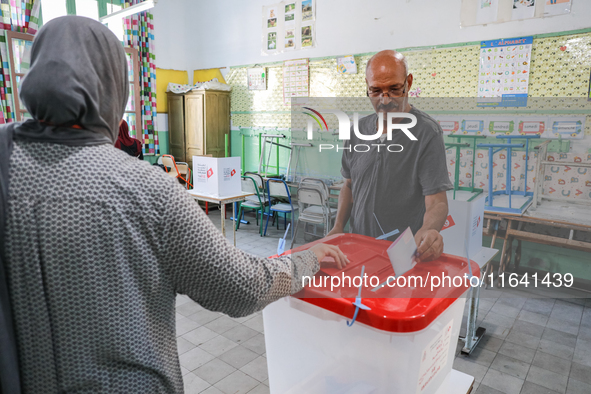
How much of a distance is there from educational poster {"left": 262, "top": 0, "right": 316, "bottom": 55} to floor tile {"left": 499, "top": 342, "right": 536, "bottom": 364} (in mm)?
4091

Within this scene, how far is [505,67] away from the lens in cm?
377

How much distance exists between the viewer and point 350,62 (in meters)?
4.82

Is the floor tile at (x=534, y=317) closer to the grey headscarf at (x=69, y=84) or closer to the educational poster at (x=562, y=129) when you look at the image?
the educational poster at (x=562, y=129)

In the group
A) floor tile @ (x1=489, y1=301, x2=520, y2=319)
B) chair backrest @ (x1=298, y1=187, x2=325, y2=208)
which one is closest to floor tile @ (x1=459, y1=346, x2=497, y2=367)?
floor tile @ (x1=489, y1=301, x2=520, y2=319)

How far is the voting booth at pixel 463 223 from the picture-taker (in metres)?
0.73

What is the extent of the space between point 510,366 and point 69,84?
261cm

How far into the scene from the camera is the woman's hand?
31.0 inches

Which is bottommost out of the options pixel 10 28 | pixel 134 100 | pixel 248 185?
pixel 248 185

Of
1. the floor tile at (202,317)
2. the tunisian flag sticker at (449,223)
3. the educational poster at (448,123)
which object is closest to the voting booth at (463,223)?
the tunisian flag sticker at (449,223)

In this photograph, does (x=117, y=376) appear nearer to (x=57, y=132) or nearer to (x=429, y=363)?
(x=57, y=132)

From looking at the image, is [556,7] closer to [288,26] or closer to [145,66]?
[288,26]

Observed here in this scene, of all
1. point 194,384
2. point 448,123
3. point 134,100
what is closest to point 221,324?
point 194,384

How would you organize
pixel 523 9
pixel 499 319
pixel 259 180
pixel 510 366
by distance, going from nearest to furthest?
pixel 510 366
pixel 499 319
pixel 523 9
pixel 259 180

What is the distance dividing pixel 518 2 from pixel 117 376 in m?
4.32
